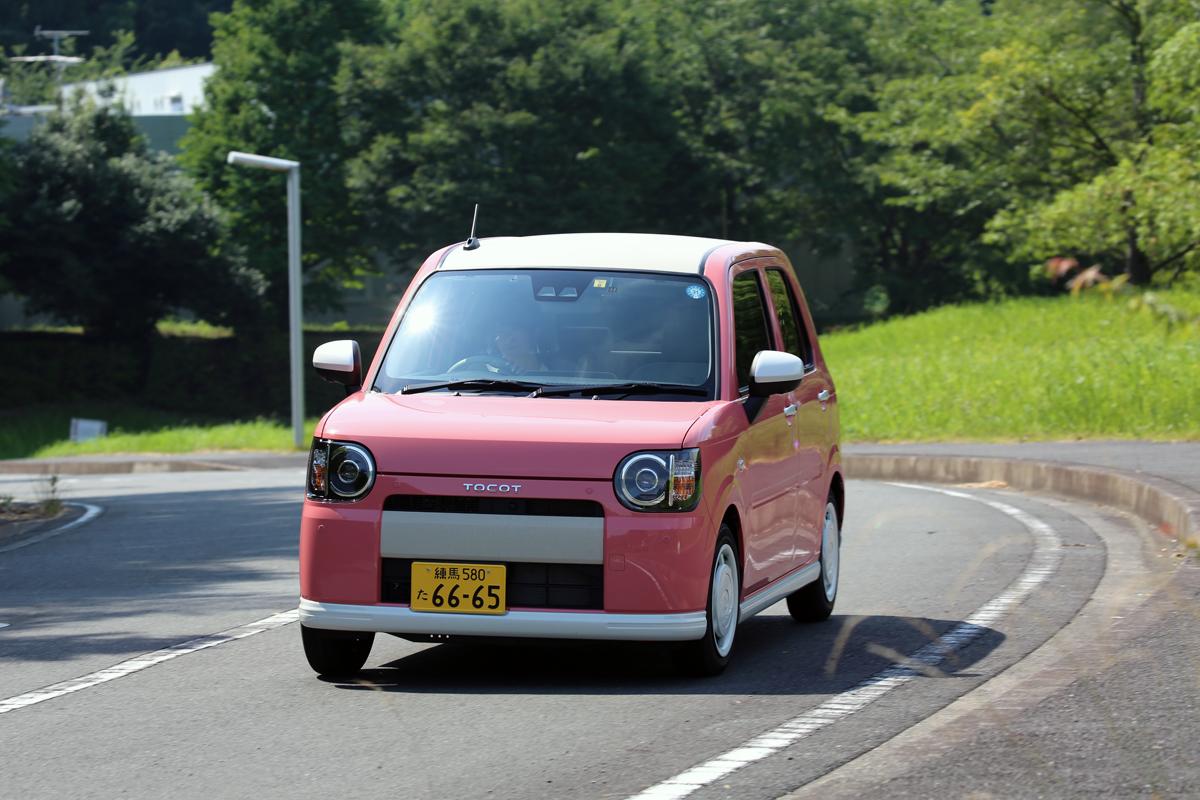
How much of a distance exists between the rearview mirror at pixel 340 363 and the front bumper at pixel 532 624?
1.22 m

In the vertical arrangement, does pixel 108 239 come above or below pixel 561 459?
above

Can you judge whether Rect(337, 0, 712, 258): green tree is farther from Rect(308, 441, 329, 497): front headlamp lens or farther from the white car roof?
Rect(308, 441, 329, 497): front headlamp lens

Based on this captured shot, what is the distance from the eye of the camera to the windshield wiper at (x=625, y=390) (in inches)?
292

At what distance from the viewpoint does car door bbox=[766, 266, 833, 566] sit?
28.1 feet

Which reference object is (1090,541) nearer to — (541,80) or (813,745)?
(813,745)

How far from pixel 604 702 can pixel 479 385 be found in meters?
1.55

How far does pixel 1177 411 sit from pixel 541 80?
3189 cm

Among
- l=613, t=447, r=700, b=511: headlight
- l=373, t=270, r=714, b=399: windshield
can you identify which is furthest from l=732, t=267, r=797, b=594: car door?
l=613, t=447, r=700, b=511: headlight

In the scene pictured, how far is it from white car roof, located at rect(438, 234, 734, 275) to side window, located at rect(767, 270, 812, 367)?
2.31 ft

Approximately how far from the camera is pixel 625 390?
7430 millimetres

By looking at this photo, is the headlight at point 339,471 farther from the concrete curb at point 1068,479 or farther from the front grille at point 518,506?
the concrete curb at point 1068,479

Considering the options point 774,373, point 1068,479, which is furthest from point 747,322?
point 1068,479

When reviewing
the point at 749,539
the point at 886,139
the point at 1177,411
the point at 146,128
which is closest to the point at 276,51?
the point at 146,128

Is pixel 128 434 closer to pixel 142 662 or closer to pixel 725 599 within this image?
pixel 142 662
